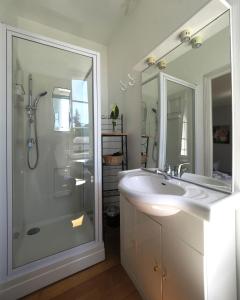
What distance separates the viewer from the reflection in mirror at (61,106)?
198cm

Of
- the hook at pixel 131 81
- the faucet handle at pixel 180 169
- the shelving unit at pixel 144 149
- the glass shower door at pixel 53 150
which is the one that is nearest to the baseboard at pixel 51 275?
the glass shower door at pixel 53 150

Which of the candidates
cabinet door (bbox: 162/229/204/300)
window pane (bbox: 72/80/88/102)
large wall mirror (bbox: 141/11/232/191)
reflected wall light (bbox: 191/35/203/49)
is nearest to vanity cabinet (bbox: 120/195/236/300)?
cabinet door (bbox: 162/229/204/300)

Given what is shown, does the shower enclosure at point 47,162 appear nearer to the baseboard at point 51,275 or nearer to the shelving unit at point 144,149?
the baseboard at point 51,275

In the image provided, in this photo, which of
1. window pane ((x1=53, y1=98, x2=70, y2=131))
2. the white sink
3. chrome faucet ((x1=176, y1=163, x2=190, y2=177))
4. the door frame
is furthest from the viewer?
window pane ((x1=53, y1=98, x2=70, y2=131))

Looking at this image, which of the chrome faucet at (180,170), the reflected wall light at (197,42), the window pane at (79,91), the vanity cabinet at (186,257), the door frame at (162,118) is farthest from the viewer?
the window pane at (79,91)

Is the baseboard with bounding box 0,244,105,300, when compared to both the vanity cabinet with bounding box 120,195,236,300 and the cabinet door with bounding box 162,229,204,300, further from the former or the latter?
the cabinet door with bounding box 162,229,204,300

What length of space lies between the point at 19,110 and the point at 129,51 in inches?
52.1

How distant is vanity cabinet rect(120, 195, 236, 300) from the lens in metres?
0.74

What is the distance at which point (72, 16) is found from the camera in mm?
1865

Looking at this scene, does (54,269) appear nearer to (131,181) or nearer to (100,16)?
(131,181)

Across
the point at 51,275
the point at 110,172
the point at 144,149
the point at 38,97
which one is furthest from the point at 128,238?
the point at 38,97

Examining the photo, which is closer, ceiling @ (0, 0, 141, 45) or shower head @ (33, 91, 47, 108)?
ceiling @ (0, 0, 141, 45)

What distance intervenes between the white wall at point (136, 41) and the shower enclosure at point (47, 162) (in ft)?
1.54

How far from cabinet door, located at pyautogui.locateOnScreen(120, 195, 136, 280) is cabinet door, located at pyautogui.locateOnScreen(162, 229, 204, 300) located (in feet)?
1.18
